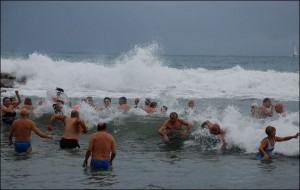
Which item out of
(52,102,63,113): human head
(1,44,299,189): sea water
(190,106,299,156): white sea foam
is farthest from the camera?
(52,102,63,113): human head

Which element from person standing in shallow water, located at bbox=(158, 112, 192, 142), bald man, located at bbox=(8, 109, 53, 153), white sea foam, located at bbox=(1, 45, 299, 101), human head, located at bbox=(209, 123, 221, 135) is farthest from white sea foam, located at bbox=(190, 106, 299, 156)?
white sea foam, located at bbox=(1, 45, 299, 101)

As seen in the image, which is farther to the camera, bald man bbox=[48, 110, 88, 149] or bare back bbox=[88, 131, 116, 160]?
bald man bbox=[48, 110, 88, 149]

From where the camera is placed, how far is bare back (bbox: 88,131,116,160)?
948 centimetres

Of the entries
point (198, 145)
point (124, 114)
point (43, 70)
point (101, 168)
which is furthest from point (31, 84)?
point (101, 168)

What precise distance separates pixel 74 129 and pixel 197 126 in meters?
4.73

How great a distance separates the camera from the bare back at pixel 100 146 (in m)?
9.48

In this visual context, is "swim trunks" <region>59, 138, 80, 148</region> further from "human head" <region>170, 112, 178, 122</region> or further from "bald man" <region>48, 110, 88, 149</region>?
"human head" <region>170, 112, 178, 122</region>

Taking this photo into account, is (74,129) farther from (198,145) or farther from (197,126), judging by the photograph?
(197,126)

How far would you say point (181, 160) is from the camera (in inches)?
435

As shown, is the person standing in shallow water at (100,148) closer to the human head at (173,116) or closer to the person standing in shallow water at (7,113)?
the human head at (173,116)

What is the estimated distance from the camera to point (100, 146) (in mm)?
9516

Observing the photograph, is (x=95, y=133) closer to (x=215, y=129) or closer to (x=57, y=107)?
(x=215, y=129)

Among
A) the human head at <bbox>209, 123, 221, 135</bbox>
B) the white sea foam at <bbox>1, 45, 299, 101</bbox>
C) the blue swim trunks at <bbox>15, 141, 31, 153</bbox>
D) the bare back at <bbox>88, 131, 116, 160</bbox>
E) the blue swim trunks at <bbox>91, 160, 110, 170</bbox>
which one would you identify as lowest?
the blue swim trunks at <bbox>91, 160, 110, 170</bbox>

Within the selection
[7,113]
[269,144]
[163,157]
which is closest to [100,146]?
[163,157]
